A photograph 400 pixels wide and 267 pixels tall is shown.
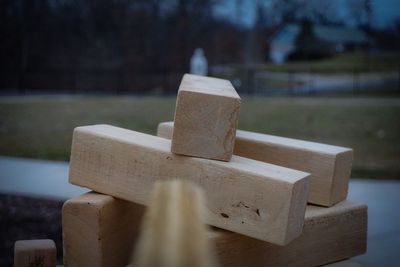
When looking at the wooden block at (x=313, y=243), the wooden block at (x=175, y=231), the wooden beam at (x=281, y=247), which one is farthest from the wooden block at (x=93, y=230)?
the wooden block at (x=175, y=231)

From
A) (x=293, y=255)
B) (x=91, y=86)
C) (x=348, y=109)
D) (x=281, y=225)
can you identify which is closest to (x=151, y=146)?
(x=281, y=225)

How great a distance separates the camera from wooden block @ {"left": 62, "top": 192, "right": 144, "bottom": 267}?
2.82 metres

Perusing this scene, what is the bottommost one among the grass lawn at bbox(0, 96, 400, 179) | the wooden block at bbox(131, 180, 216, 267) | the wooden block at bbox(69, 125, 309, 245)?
the grass lawn at bbox(0, 96, 400, 179)

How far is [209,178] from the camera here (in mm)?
2689

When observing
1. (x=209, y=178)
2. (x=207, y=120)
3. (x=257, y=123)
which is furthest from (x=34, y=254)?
(x=257, y=123)

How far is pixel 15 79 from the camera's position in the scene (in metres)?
29.4

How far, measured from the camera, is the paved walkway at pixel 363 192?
14.4 ft

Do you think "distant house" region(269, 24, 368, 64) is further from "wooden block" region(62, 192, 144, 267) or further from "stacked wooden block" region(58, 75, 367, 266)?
"wooden block" region(62, 192, 144, 267)

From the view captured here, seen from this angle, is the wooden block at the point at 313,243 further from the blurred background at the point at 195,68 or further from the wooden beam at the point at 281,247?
the blurred background at the point at 195,68

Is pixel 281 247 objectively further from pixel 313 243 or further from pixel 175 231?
pixel 175 231

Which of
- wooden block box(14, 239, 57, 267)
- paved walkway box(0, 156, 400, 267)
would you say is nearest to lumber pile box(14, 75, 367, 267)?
wooden block box(14, 239, 57, 267)

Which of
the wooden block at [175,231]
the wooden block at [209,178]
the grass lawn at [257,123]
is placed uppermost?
the wooden block at [175,231]

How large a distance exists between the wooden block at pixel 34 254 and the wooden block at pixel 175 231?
1596 millimetres

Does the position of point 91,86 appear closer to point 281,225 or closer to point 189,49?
point 189,49
